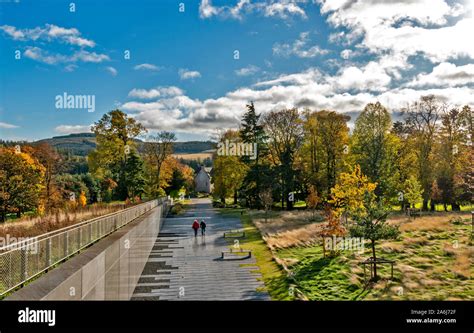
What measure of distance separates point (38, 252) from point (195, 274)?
1022cm

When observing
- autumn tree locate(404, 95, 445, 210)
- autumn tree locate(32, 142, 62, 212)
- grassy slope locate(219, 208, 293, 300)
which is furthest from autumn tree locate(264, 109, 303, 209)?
autumn tree locate(32, 142, 62, 212)

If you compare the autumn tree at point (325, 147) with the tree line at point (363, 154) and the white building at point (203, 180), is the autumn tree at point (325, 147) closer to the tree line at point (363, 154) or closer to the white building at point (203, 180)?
the tree line at point (363, 154)

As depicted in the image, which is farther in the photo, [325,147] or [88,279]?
[325,147]

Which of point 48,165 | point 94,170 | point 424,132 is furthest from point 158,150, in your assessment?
point 424,132

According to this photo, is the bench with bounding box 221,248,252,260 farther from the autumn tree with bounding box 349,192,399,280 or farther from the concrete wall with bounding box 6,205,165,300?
the concrete wall with bounding box 6,205,165,300

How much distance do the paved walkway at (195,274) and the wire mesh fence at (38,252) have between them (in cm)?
396

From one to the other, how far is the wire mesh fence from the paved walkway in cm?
396

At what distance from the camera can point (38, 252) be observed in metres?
6.96

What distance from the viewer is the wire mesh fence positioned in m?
5.94

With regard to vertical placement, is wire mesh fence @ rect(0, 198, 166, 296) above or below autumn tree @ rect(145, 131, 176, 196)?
below

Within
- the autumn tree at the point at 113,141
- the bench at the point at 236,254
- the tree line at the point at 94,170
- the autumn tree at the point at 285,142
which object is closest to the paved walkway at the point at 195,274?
the bench at the point at 236,254

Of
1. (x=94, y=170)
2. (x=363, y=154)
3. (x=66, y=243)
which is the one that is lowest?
(x=66, y=243)

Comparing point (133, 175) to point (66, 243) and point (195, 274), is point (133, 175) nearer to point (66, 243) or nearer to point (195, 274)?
point (195, 274)

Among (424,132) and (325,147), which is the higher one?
(424,132)
